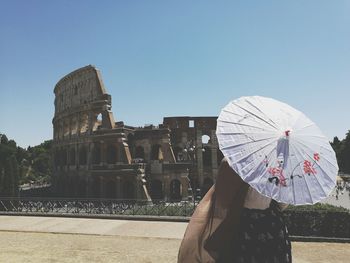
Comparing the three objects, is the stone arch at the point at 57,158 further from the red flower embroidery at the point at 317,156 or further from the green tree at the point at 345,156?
the green tree at the point at 345,156

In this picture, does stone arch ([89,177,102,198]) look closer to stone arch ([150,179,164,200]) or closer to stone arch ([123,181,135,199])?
stone arch ([123,181,135,199])

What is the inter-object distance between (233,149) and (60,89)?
1815 inches

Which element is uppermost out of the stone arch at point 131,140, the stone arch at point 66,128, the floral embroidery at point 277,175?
the stone arch at point 66,128

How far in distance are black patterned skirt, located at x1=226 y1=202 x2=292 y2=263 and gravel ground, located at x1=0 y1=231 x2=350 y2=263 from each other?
26.6 feet

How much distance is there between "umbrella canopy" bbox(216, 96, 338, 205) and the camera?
276 centimetres

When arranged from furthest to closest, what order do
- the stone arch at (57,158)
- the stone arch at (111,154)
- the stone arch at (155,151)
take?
the stone arch at (57,158) → the stone arch at (155,151) → the stone arch at (111,154)

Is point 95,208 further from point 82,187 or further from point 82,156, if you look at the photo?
point 82,156

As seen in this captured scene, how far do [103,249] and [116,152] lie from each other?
87.2 ft

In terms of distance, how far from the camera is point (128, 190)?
35500 mm

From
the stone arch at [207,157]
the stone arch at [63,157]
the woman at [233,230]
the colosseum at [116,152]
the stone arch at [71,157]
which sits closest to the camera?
the woman at [233,230]

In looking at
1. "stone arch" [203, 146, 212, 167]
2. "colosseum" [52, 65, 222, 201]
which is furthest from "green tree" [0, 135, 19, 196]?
"stone arch" [203, 146, 212, 167]

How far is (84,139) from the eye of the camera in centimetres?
3891

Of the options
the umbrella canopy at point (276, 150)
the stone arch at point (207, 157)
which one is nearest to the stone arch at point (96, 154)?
the stone arch at point (207, 157)

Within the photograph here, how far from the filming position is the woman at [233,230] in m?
2.69
